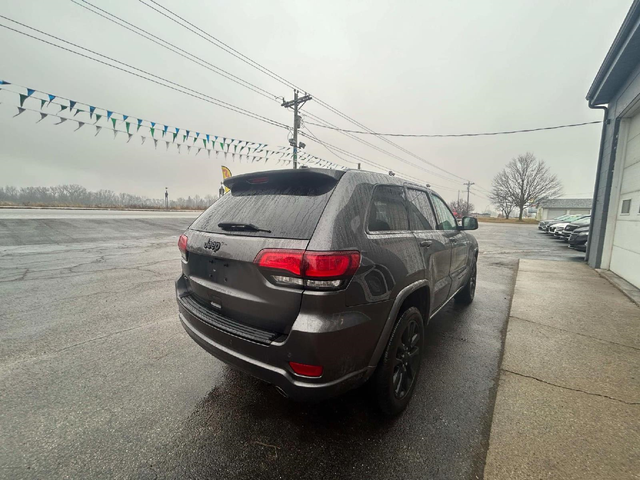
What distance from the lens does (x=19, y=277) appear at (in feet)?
17.7

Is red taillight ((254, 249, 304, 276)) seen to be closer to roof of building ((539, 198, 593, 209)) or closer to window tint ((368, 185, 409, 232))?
window tint ((368, 185, 409, 232))

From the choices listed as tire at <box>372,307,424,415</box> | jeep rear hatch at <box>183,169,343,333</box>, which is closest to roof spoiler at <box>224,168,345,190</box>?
jeep rear hatch at <box>183,169,343,333</box>

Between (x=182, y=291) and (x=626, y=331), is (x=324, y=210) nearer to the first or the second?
(x=182, y=291)

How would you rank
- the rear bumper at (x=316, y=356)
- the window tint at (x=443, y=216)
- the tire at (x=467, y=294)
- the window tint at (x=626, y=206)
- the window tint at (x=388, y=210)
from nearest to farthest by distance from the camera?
the rear bumper at (x=316, y=356) < the window tint at (x=388, y=210) < the window tint at (x=443, y=216) < the tire at (x=467, y=294) < the window tint at (x=626, y=206)

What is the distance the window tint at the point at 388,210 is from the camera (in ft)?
6.47

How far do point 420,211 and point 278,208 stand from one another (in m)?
1.50

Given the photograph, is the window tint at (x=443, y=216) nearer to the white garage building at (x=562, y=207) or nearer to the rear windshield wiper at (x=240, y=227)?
the rear windshield wiper at (x=240, y=227)

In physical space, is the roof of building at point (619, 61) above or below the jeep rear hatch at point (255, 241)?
above

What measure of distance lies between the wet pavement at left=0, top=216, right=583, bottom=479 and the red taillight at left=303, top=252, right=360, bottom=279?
1.13 m

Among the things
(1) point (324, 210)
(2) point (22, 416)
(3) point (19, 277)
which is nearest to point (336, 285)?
(1) point (324, 210)

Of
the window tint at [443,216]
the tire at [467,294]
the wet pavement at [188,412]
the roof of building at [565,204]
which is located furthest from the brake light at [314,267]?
the roof of building at [565,204]

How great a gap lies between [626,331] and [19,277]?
31.9 ft

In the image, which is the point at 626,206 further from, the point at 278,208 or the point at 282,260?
the point at 282,260

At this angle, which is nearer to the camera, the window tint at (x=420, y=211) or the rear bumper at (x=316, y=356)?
the rear bumper at (x=316, y=356)
